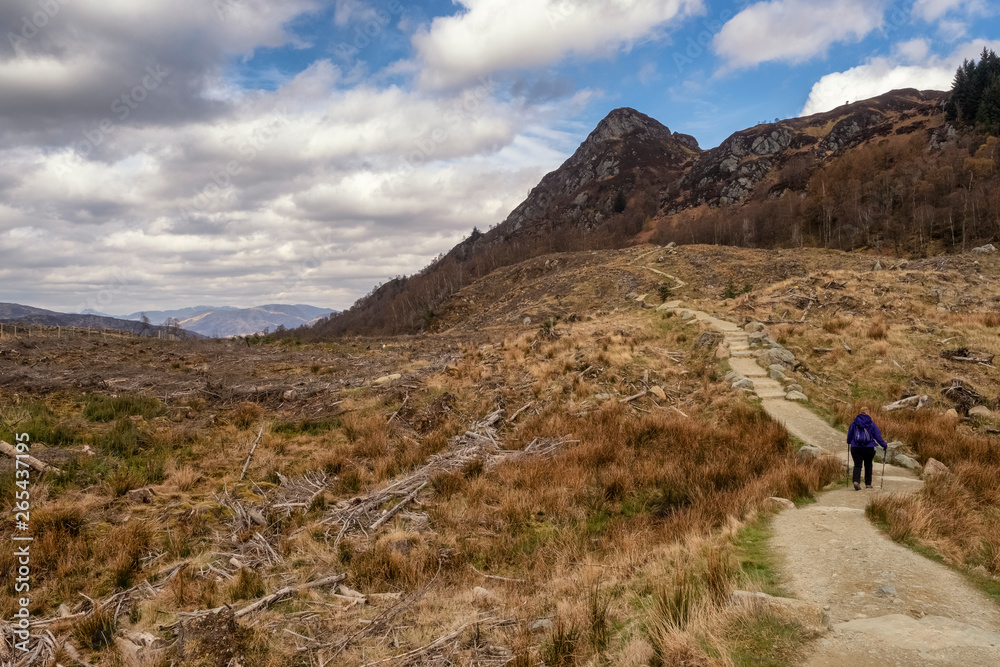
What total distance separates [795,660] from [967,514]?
14.1 feet

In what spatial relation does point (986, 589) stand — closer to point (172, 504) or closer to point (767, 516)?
point (767, 516)

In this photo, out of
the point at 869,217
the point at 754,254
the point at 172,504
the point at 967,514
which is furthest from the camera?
the point at 869,217

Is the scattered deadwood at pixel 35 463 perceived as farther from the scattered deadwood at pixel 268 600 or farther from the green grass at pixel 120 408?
the scattered deadwood at pixel 268 600

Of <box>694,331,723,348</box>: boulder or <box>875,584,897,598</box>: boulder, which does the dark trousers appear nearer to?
<box>875,584,897,598</box>: boulder

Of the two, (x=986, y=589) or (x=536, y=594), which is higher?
(x=986, y=589)

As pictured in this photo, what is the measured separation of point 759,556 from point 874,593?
1.09 metres

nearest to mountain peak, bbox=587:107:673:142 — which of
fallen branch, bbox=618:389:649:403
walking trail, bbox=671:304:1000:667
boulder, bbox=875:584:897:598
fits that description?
fallen branch, bbox=618:389:649:403

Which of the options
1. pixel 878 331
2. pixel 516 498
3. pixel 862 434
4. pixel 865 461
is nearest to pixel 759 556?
pixel 862 434

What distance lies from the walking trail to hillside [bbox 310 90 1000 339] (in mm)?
51480


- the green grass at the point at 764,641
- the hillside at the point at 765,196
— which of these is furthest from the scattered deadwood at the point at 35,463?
the hillside at the point at 765,196

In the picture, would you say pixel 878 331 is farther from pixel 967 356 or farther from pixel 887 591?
pixel 887 591

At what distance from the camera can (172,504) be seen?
840 centimetres

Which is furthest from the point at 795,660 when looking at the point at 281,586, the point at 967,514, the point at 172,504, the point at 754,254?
the point at 754,254

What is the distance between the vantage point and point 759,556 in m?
5.20
